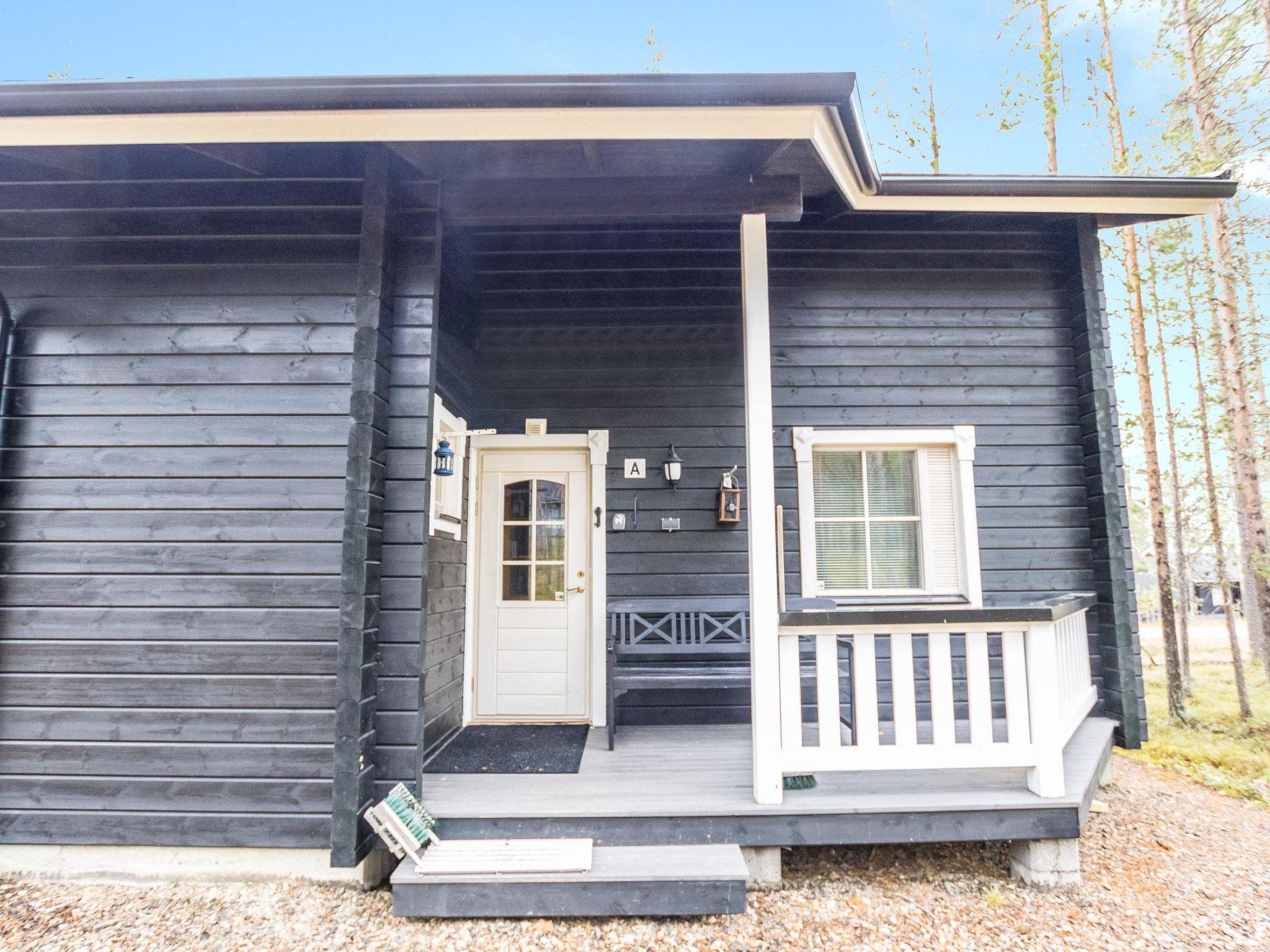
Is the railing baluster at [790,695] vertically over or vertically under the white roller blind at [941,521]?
under

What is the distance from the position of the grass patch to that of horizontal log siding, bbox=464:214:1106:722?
62.9 inches

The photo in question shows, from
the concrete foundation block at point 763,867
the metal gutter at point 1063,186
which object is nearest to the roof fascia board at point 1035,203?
the metal gutter at point 1063,186

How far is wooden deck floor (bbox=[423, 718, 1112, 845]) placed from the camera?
2.35 metres

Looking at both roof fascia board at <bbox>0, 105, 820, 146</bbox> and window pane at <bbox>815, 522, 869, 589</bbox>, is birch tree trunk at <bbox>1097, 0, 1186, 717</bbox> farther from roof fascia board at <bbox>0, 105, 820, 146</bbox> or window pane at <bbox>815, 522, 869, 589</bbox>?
roof fascia board at <bbox>0, 105, 820, 146</bbox>

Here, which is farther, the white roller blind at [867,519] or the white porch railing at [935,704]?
the white roller blind at [867,519]

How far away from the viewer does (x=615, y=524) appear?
3.76 meters

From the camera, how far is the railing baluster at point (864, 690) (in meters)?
2.37

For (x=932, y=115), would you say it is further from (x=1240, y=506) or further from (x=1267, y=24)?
(x=1240, y=506)

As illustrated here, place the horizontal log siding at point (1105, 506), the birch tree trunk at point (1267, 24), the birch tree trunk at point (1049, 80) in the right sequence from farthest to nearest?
the birch tree trunk at point (1049, 80), the birch tree trunk at point (1267, 24), the horizontal log siding at point (1105, 506)

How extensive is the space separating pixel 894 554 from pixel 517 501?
90.9 inches

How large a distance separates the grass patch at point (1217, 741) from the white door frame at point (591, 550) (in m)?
3.70

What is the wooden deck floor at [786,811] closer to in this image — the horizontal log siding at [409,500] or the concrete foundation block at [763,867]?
the concrete foundation block at [763,867]

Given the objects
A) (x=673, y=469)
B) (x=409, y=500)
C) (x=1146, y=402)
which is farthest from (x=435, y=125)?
(x=1146, y=402)

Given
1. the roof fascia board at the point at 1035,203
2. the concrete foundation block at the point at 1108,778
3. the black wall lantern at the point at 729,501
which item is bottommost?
the concrete foundation block at the point at 1108,778
